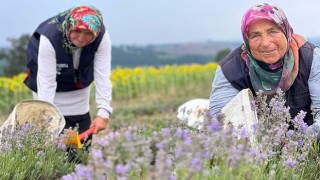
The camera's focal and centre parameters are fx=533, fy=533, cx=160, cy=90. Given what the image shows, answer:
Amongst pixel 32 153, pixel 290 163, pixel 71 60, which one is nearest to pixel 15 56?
pixel 71 60

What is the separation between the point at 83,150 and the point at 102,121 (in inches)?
15.2

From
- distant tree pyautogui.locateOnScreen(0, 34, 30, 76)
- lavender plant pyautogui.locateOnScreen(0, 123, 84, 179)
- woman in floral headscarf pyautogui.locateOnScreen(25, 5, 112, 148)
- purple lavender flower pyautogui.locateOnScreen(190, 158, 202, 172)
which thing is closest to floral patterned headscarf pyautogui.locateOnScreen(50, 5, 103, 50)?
woman in floral headscarf pyautogui.locateOnScreen(25, 5, 112, 148)

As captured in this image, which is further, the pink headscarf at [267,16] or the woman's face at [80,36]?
the woman's face at [80,36]

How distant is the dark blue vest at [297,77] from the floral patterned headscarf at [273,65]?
57 mm

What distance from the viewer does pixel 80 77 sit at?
4.64 meters

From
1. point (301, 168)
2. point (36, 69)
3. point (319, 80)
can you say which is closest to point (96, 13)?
point (36, 69)

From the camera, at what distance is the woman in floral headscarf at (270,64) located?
3271 millimetres

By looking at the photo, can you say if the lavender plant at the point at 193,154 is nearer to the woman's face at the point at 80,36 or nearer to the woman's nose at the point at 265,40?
the woman's nose at the point at 265,40

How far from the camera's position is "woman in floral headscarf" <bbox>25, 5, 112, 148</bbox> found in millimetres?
4152

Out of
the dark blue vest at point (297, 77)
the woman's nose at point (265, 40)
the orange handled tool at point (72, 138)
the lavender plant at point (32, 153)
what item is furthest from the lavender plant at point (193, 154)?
the orange handled tool at point (72, 138)

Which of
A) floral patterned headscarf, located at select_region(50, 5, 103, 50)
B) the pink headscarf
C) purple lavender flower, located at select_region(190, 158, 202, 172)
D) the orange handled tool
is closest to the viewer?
purple lavender flower, located at select_region(190, 158, 202, 172)

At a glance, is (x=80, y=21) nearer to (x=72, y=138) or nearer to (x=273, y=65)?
(x=72, y=138)

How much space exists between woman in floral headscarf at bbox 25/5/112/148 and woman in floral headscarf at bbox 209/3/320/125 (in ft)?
3.84

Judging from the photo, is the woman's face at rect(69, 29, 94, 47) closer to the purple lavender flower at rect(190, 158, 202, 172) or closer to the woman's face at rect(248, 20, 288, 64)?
the woman's face at rect(248, 20, 288, 64)
